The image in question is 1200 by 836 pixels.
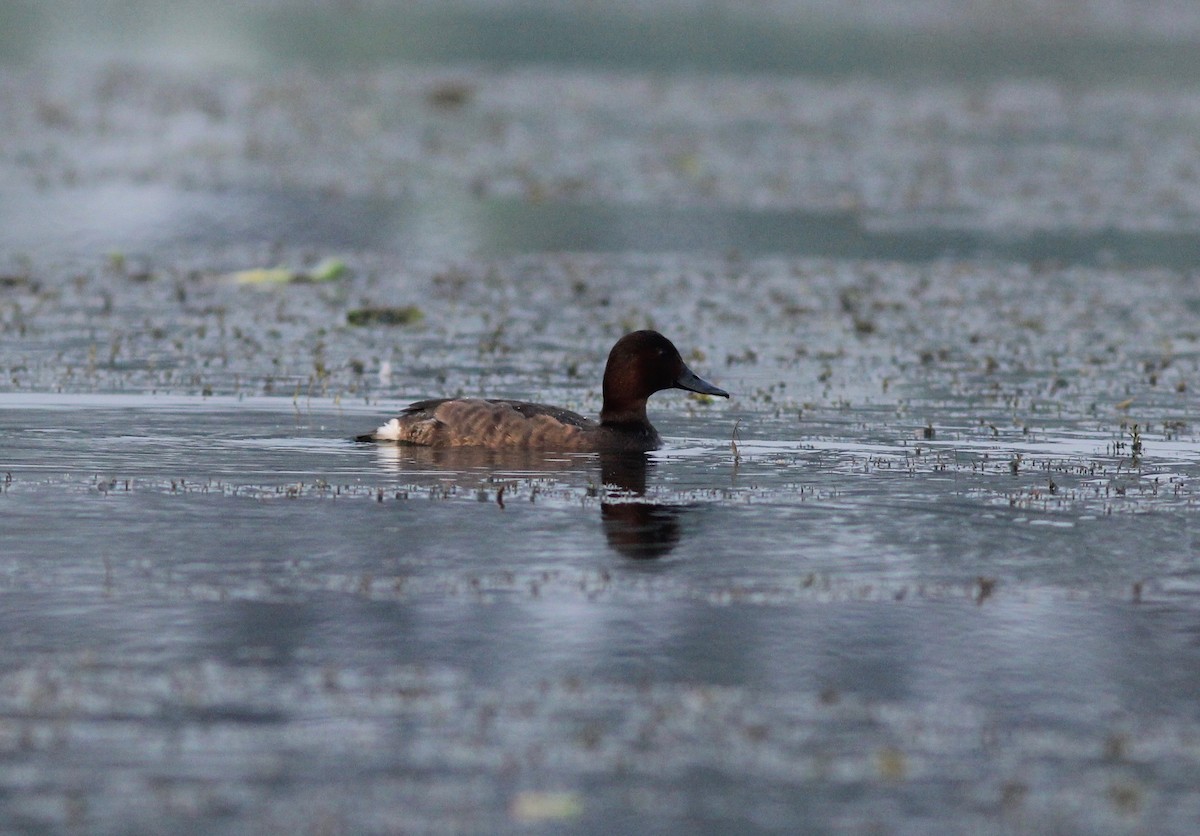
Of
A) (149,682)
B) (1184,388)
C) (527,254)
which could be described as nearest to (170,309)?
(527,254)

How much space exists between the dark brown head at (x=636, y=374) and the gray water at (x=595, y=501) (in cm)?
49

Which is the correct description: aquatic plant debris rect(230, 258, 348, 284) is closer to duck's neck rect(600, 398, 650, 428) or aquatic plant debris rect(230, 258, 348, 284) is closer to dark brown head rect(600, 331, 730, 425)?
dark brown head rect(600, 331, 730, 425)

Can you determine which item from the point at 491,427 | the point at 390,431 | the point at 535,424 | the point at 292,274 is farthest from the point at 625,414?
the point at 292,274

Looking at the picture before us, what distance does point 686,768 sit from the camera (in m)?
8.41

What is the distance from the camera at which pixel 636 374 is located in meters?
16.2

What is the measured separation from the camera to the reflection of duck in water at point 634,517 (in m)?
12.3

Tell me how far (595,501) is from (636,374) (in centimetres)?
263

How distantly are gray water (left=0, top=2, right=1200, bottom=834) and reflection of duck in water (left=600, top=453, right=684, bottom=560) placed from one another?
56mm

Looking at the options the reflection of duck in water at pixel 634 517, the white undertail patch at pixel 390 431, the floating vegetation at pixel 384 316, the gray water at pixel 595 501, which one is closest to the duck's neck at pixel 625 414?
the gray water at pixel 595 501

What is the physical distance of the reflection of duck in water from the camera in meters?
12.3

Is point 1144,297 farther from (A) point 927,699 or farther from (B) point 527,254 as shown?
(A) point 927,699

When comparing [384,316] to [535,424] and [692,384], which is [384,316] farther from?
[535,424]

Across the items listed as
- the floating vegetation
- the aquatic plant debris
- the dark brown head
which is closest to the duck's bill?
the dark brown head

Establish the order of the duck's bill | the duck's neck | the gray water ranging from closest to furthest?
the gray water, the duck's neck, the duck's bill
